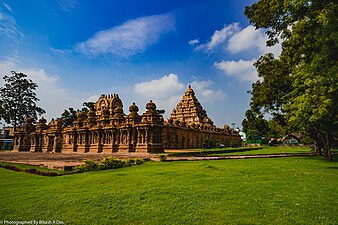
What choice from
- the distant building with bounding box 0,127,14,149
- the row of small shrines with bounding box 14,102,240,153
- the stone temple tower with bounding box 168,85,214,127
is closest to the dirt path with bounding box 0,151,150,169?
the row of small shrines with bounding box 14,102,240,153

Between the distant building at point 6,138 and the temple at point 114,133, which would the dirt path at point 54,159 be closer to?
the temple at point 114,133

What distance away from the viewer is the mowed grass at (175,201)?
15.9 ft

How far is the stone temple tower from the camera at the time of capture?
58312 mm

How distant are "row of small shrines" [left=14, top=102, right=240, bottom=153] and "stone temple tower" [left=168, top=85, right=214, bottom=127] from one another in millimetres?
7820

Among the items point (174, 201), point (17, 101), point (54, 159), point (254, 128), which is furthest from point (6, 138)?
point (174, 201)

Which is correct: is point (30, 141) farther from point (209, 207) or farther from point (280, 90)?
point (209, 207)

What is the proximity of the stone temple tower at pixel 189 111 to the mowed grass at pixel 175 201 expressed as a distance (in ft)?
162

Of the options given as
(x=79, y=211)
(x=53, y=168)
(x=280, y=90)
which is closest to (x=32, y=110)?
(x=53, y=168)

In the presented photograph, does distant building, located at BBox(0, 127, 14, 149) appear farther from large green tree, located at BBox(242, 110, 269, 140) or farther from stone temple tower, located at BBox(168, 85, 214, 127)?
large green tree, located at BBox(242, 110, 269, 140)

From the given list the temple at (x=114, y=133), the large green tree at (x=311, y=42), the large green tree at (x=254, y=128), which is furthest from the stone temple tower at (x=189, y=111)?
the large green tree at (x=311, y=42)

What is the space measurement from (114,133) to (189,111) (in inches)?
1256

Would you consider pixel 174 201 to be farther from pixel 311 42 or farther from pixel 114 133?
pixel 114 133

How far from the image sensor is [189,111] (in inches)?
2355

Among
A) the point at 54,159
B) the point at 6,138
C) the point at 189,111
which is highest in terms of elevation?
the point at 189,111
